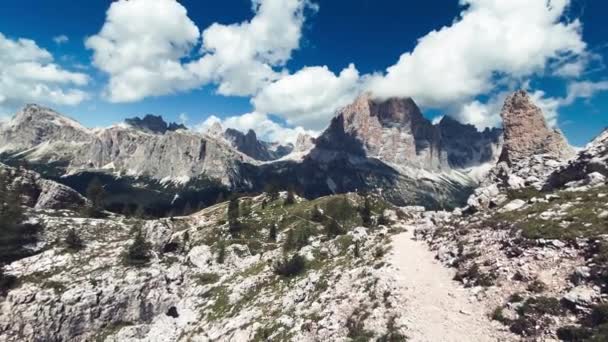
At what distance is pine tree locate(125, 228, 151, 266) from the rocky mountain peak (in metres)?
87.4

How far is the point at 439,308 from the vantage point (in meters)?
32.9

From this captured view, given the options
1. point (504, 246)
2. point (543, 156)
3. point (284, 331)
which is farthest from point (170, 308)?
point (543, 156)

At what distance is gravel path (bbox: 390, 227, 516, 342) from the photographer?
28.4m

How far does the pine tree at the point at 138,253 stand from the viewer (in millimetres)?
72812

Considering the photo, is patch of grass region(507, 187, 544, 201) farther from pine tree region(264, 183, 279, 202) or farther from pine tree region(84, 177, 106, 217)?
pine tree region(84, 177, 106, 217)

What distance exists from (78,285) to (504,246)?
68.6m

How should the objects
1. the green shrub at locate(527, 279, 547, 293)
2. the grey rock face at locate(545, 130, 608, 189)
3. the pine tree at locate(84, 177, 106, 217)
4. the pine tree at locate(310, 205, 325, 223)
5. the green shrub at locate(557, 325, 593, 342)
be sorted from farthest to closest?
the pine tree at locate(84, 177, 106, 217) → the pine tree at locate(310, 205, 325, 223) → the grey rock face at locate(545, 130, 608, 189) → the green shrub at locate(527, 279, 547, 293) → the green shrub at locate(557, 325, 593, 342)

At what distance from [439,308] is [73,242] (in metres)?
76.3

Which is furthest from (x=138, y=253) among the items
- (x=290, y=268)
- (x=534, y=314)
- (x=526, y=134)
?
(x=526, y=134)

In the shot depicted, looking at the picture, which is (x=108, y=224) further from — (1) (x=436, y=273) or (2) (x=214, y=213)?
(1) (x=436, y=273)

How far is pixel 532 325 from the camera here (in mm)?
26125

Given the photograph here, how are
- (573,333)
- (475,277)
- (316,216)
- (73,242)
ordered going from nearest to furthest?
(573,333), (475,277), (73,242), (316,216)

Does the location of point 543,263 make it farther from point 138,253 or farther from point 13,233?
point 13,233

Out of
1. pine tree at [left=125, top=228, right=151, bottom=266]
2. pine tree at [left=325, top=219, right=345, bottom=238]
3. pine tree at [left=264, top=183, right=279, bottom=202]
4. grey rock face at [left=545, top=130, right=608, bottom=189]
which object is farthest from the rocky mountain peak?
pine tree at [left=125, top=228, right=151, bottom=266]
